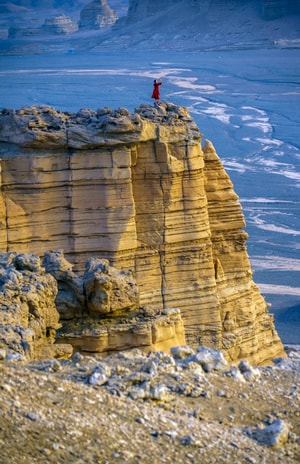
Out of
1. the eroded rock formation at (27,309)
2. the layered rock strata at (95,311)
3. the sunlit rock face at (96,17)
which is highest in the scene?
the eroded rock formation at (27,309)

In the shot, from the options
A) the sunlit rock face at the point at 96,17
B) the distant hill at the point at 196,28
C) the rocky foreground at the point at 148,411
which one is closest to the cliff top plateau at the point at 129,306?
the rocky foreground at the point at 148,411

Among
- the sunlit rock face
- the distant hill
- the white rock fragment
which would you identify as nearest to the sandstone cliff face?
the white rock fragment

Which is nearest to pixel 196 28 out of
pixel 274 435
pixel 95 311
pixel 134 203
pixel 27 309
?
pixel 134 203

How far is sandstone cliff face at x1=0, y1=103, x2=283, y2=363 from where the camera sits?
20.4m

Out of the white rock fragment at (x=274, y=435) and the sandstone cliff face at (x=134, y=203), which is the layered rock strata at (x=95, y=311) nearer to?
the sandstone cliff face at (x=134, y=203)

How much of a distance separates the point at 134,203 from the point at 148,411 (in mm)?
10075

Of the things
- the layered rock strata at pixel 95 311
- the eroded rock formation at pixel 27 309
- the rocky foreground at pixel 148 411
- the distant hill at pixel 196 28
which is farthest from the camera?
the distant hill at pixel 196 28

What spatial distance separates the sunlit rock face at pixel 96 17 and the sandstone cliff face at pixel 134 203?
140 m

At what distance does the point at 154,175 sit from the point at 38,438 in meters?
11.2

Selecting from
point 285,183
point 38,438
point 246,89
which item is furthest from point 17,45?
point 38,438

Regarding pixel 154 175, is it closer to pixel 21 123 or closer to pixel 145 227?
→ pixel 145 227

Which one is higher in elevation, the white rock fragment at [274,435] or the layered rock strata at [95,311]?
the white rock fragment at [274,435]

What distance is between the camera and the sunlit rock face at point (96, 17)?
526 ft

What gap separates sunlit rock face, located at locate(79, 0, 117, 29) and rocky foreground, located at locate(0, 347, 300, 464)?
492ft
